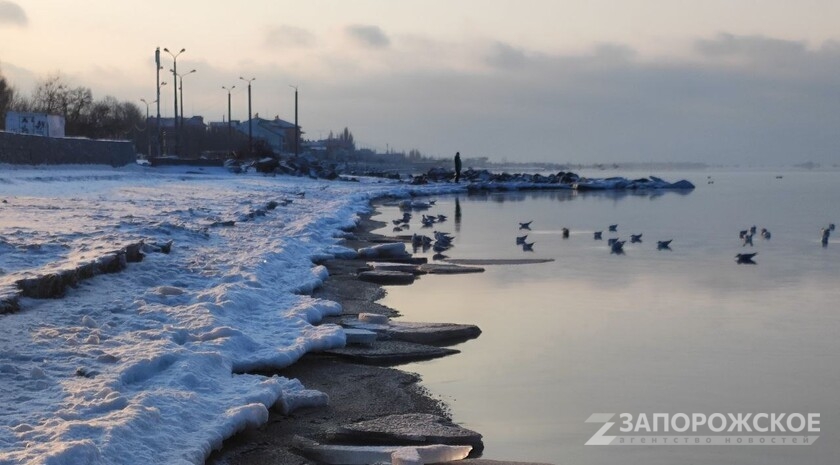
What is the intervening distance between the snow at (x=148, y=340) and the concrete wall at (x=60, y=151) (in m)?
16.3

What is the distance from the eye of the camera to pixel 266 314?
916 cm

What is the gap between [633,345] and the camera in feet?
29.0

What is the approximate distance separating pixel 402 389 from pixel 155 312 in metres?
2.42

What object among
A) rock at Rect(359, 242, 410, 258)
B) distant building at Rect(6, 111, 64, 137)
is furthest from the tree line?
rock at Rect(359, 242, 410, 258)

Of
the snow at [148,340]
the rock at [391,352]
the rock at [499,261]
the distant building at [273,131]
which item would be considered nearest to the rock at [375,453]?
the snow at [148,340]

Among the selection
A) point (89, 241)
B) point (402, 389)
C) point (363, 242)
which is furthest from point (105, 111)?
point (402, 389)

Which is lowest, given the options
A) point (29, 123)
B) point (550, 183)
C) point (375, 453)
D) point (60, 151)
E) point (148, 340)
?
point (550, 183)

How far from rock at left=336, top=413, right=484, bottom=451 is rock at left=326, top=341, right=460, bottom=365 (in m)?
1.86

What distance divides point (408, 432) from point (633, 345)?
3.66 metres

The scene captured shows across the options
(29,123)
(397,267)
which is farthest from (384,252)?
(29,123)

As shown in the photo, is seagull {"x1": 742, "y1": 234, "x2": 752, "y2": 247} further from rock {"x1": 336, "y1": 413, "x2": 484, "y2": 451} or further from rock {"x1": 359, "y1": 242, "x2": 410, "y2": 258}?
rock {"x1": 336, "y1": 413, "x2": 484, "y2": 451}

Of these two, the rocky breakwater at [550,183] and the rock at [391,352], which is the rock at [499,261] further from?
the rocky breakwater at [550,183]

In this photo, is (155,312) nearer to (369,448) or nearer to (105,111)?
(369,448)

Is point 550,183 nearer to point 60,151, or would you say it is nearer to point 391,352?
point 60,151
